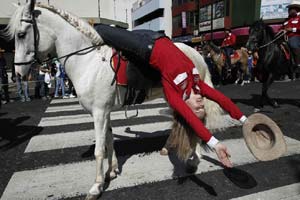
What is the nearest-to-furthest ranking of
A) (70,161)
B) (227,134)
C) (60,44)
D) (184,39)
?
(60,44)
(70,161)
(227,134)
(184,39)

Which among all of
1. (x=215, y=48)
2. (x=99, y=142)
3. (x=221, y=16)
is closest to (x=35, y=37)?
(x=99, y=142)

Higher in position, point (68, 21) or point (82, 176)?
point (68, 21)

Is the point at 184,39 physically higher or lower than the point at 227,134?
higher

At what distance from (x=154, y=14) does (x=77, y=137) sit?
2478 inches

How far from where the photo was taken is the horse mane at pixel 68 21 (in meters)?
3.37

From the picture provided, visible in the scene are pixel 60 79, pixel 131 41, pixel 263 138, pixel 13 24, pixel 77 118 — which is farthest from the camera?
pixel 60 79

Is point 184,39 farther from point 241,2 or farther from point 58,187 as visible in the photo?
point 58,187

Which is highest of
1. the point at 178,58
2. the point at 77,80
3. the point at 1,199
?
the point at 178,58

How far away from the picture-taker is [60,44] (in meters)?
3.58

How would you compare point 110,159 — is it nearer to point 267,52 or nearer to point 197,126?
point 197,126

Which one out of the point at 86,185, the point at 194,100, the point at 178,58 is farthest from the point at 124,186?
the point at 178,58

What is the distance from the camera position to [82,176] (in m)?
4.16

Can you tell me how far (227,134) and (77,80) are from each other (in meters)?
3.58

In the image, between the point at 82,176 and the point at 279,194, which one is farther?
the point at 82,176
